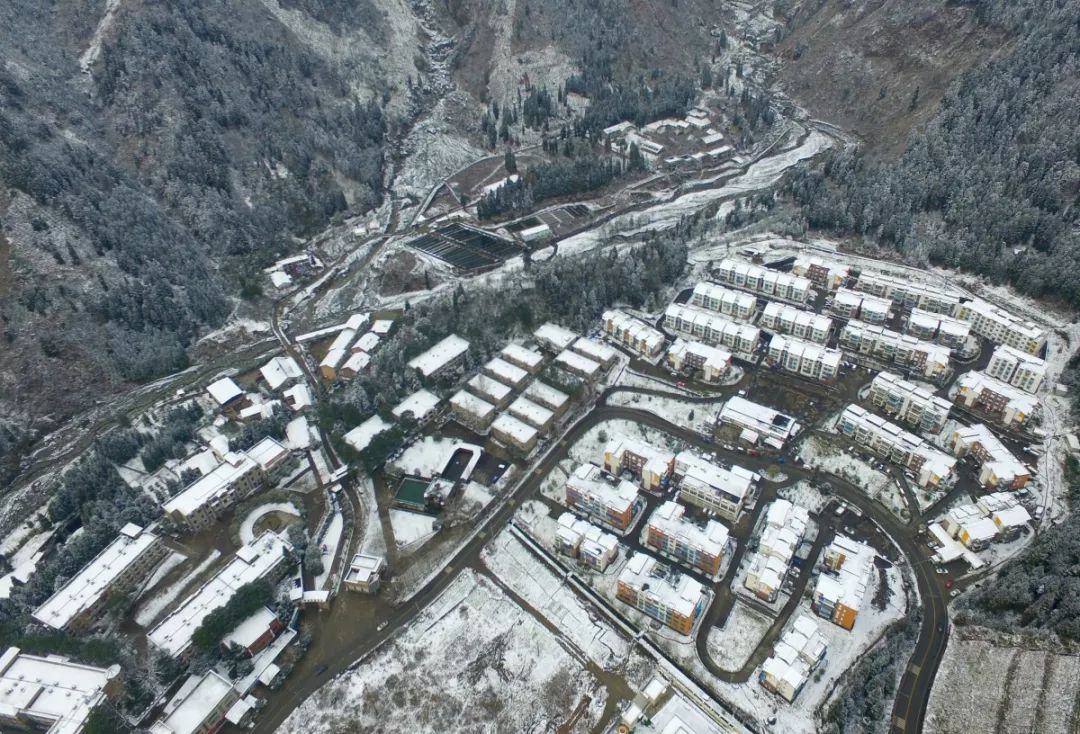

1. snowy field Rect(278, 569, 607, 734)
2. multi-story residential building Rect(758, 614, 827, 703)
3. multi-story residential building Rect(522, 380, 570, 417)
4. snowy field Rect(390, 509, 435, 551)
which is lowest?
snowy field Rect(278, 569, 607, 734)

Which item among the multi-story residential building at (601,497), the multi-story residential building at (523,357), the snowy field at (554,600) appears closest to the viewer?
the snowy field at (554,600)

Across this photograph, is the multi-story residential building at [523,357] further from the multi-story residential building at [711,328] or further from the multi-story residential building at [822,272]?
the multi-story residential building at [822,272]

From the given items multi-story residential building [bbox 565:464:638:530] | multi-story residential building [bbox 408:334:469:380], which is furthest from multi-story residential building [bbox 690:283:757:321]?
multi-story residential building [bbox 565:464:638:530]

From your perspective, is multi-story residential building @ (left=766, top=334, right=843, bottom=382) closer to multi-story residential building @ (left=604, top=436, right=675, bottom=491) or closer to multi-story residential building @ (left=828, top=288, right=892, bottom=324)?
multi-story residential building @ (left=828, top=288, right=892, bottom=324)

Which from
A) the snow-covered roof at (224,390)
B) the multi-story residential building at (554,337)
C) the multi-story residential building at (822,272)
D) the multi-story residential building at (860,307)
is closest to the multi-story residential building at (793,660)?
the multi-story residential building at (554,337)

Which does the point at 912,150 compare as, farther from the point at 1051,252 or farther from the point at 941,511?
the point at 941,511

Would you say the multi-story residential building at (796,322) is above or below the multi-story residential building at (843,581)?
above
